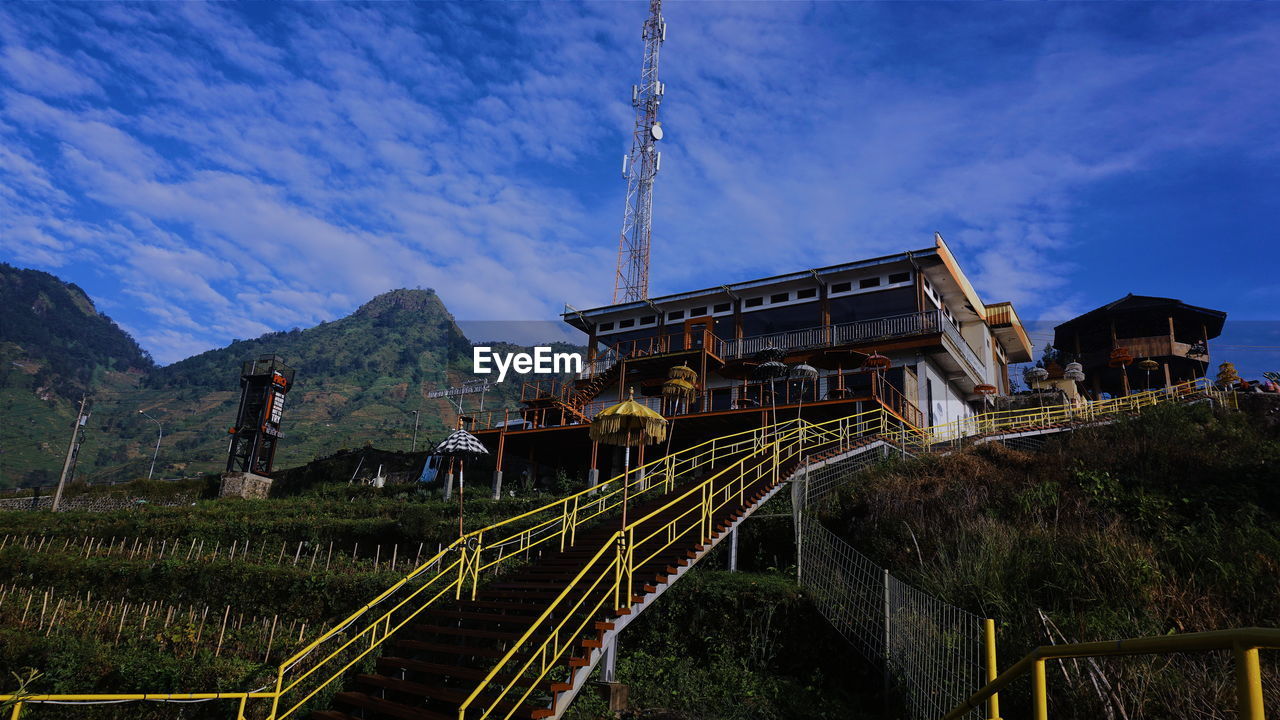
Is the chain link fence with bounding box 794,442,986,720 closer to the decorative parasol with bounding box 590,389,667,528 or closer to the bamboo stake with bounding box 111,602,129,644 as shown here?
the decorative parasol with bounding box 590,389,667,528

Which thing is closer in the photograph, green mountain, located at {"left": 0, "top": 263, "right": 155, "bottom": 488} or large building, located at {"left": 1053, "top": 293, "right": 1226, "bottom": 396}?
large building, located at {"left": 1053, "top": 293, "right": 1226, "bottom": 396}

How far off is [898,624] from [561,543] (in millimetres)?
5330

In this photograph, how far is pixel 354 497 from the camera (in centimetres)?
3188

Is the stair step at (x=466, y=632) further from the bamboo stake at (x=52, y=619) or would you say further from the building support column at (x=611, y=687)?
the bamboo stake at (x=52, y=619)

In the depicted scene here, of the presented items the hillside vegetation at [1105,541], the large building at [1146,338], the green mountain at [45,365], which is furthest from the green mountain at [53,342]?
the hillside vegetation at [1105,541]

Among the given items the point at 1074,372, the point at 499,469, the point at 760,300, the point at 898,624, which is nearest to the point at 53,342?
the point at 499,469

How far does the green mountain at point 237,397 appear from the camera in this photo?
10231 cm

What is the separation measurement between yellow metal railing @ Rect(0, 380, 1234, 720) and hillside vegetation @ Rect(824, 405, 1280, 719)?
2771 mm

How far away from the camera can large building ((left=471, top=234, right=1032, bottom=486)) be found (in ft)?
85.5

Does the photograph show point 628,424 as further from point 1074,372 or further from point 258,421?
point 258,421

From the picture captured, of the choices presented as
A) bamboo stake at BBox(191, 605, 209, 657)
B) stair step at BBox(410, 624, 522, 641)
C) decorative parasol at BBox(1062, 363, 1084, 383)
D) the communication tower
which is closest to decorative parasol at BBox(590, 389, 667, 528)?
stair step at BBox(410, 624, 522, 641)

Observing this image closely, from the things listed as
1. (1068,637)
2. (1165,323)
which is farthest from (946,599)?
(1165,323)

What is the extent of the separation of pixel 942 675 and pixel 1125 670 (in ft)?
5.85

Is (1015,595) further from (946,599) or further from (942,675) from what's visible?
(942,675)
